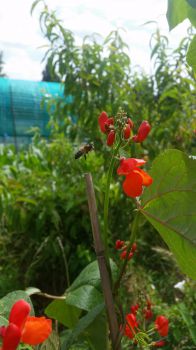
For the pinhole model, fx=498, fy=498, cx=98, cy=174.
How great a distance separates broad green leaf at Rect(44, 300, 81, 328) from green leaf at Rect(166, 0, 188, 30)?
0.49 m

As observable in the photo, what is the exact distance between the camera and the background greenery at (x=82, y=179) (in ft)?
8.21

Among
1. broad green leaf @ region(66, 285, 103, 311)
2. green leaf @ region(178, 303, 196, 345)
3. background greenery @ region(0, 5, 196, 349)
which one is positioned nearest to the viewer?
broad green leaf @ region(66, 285, 103, 311)

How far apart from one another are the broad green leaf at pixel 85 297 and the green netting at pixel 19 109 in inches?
343

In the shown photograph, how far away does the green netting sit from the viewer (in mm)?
9562

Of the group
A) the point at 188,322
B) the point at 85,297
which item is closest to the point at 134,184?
the point at 85,297

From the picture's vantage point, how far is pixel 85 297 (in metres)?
0.80

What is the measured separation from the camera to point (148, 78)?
9.26 feet

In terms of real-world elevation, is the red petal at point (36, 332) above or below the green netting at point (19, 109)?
above

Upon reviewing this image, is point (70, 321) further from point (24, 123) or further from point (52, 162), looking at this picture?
point (24, 123)

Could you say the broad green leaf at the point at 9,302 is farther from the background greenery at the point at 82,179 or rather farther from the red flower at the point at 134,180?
the background greenery at the point at 82,179

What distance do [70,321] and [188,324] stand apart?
38.6 inches

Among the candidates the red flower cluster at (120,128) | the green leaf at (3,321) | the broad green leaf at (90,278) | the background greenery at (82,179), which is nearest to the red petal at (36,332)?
the green leaf at (3,321)

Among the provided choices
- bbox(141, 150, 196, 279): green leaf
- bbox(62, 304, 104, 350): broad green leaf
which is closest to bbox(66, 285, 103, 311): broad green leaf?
bbox(62, 304, 104, 350): broad green leaf

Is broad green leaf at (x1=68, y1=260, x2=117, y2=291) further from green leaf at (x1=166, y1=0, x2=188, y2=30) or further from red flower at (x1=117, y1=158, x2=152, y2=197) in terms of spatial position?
green leaf at (x1=166, y1=0, x2=188, y2=30)
